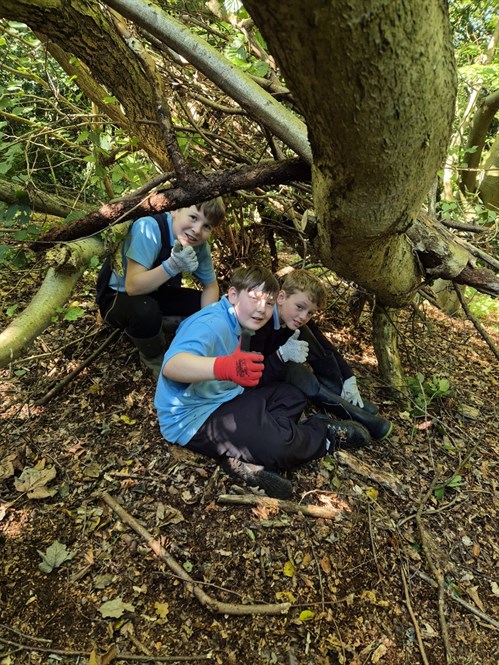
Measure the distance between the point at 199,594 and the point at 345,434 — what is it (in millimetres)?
1229

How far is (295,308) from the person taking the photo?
2461 mm

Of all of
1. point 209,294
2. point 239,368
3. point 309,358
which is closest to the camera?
point 239,368

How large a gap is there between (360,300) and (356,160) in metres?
2.58

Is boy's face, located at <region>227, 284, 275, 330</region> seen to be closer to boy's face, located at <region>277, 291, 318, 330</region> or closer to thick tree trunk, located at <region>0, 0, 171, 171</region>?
boy's face, located at <region>277, 291, 318, 330</region>

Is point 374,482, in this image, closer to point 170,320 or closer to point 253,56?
point 170,320

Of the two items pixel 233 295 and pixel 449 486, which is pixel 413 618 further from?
pixel 233 295

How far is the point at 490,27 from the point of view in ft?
24.3

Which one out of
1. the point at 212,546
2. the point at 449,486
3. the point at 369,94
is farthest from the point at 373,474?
the point at 369,94

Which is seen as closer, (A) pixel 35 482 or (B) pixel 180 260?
(A) pixel 35 482

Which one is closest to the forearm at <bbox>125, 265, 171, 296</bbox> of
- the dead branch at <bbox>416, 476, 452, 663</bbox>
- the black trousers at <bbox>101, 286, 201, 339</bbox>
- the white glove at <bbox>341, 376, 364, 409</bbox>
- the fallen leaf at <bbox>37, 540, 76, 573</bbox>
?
the black trousers at <bbox>101, 286, 201, 339</bbox>

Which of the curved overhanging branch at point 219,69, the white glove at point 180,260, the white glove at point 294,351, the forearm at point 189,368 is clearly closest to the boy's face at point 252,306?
the white glove at point 180,260

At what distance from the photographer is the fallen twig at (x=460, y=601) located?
5.97 feet

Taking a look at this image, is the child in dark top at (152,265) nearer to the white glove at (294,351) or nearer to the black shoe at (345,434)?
the white glove at (294,351)

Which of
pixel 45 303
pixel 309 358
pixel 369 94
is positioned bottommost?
pixel 309 358
